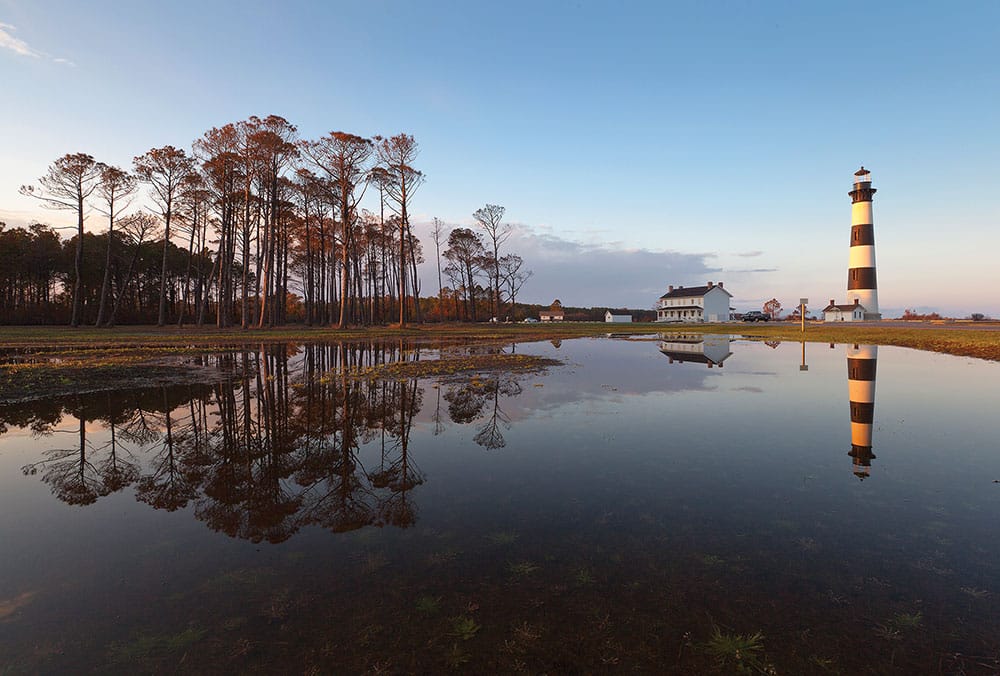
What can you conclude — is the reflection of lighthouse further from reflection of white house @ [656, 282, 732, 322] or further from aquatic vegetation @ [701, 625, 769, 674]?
reflection of white house @ [656, 282, 732, 322]

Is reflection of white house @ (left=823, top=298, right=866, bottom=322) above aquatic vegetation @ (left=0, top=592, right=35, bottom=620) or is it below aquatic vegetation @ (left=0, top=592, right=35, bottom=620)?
above

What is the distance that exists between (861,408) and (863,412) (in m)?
0.58

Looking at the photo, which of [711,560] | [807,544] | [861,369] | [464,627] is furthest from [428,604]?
[861,369]

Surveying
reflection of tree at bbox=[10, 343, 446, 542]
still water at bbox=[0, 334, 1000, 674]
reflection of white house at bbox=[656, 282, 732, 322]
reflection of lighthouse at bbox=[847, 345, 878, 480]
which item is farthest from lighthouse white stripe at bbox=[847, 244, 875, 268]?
reflection of tree at bbox=[10, 343, 446, 542]

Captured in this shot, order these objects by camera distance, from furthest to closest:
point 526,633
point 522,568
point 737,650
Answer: point 522,568 → point 526,633 → point 737,650

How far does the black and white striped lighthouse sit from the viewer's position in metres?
66.1

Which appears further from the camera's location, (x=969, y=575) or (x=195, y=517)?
(x=195, y=517)

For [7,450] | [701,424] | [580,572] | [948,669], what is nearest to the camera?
[948,669]

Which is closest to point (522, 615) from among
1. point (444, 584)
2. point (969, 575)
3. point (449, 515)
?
point (444, 584)

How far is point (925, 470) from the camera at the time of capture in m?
7.49

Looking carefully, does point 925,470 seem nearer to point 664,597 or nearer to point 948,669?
point 948,669

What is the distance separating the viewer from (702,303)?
99.9 meters

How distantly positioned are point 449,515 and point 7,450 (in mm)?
9699

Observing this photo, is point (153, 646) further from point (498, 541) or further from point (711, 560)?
point (711, 560)
